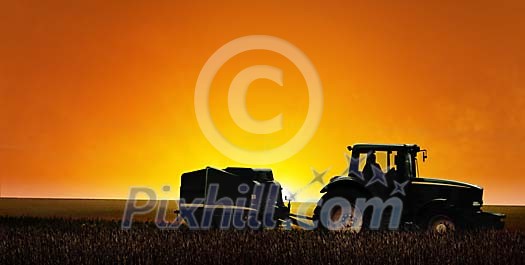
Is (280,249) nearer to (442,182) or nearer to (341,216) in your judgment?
(341,216)

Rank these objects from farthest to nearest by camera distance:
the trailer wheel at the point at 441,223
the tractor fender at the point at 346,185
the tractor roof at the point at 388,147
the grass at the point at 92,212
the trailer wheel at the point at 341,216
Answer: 1. the grass at the point at 92,212
2. the tractor roof at the point at 388,147
3. the tractor fender at the point at 346,185
4. the trailer wheel at the point at 341,216
5. the trailer wheel at the point at 441,223

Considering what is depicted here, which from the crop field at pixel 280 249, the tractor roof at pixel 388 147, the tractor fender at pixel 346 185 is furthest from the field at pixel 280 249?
the tractor roof at pixel 388 147

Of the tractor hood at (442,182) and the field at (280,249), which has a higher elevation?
the tractor hood at (442,182)

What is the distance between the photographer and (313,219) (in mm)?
17844

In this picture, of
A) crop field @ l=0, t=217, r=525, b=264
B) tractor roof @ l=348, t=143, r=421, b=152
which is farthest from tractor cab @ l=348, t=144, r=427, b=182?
crop field @ l=0, t=217, r=525, b=264

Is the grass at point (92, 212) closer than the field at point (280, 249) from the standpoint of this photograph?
No

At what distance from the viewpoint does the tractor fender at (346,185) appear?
17.7 metres

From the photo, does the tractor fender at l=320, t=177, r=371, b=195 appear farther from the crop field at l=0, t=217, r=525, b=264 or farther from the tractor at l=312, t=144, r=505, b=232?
the crop field at l=0, t=217, r=525, b=264

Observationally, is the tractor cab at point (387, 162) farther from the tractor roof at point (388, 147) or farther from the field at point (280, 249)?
the field at point (280, 249)

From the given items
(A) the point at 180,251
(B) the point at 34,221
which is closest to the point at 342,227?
(A) the point at 180,251

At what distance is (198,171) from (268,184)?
2180 mm

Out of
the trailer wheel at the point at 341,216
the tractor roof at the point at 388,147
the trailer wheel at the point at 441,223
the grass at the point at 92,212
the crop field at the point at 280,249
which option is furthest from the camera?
the grass at the point at 92,212

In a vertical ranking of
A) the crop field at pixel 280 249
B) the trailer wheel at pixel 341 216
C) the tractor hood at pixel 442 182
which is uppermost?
the tractor hood at pixel 442 182

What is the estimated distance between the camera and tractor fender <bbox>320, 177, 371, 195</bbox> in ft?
58.1
